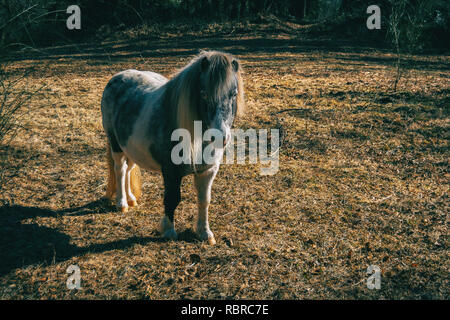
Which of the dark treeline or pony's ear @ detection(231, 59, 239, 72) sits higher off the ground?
the dark treeline

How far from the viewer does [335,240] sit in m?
3.63

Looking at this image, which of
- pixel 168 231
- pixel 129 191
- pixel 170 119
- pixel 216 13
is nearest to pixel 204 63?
pixel 170 119

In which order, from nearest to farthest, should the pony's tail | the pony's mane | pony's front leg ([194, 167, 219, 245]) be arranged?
1. the pony's mane
2. pony's front leg ([194, 167, 219, 245])
3. the pony's tail

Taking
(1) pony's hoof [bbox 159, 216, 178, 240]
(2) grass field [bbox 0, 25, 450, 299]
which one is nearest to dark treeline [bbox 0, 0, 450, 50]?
(2) grass field [bbox 0, 25, 450, 299]

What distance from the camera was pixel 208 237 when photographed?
3.59 metres

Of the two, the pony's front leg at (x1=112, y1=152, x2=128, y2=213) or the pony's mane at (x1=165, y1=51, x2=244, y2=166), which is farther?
the pony's front leg at (x1=112, y1=152, x2=128, y2=213)

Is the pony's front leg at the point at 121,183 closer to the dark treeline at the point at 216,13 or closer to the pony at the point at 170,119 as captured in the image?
the pony at the point at 170,119

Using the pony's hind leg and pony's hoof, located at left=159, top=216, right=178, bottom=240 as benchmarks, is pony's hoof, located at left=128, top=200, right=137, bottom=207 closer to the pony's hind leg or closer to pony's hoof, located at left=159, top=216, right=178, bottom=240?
the pony's hind leg

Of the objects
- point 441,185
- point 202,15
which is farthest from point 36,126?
point 202,15

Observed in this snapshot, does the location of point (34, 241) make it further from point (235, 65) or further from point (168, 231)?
point (235, 65)

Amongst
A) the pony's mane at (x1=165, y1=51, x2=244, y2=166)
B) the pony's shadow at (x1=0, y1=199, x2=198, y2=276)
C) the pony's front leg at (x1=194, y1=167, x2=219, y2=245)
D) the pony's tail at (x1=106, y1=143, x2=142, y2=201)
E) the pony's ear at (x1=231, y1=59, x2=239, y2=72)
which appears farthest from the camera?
the pony's tail at (x1=106, y1=143, x2=142, y2=201)

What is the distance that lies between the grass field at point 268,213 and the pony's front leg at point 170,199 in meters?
0.14

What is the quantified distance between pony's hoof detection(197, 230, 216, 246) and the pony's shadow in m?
0.08

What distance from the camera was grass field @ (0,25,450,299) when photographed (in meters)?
3.05
